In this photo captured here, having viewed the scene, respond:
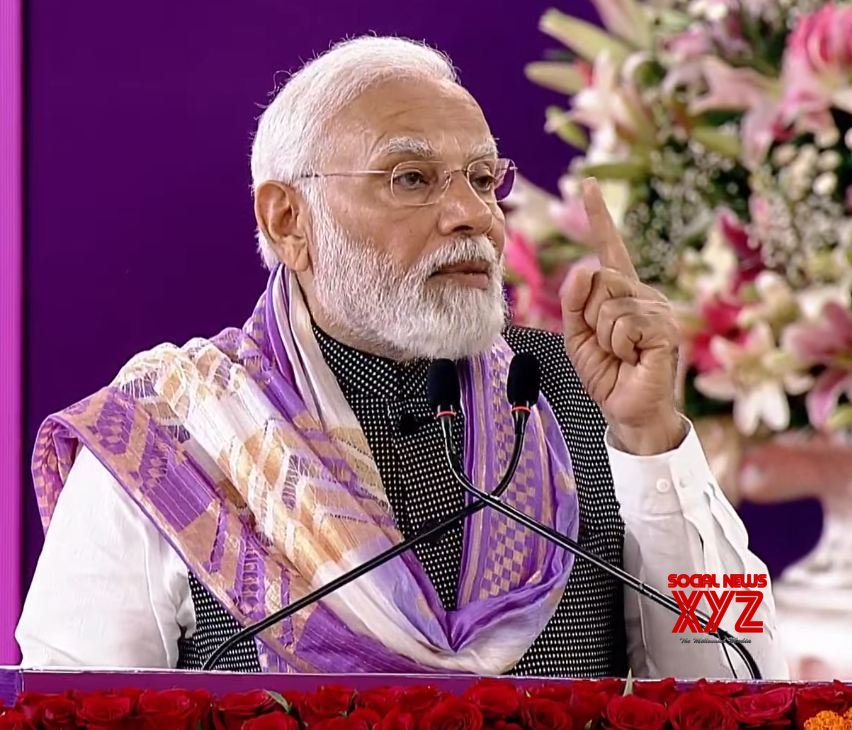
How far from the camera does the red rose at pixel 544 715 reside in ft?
4.01

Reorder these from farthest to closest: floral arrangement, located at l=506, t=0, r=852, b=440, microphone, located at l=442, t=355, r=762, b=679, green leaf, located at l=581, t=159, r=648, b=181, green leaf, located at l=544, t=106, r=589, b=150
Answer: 1. green leaf, located at l=544, t=106, r=589, b=150
2. green leaf, located at l=581, t=159, r=648, b=181
3. floral arrangement, located at l=506, t=0, r=852, b=440
4. microphone, located at l=442, t=355, r=762, b=679

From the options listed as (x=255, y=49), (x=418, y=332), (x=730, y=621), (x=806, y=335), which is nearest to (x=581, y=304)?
(x=418, y=332)

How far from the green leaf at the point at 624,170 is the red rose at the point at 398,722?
1.49 metres

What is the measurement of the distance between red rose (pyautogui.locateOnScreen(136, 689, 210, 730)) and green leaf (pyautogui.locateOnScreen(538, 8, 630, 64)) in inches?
65.1

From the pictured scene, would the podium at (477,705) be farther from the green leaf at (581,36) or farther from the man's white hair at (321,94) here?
the green leaf at (581,36)

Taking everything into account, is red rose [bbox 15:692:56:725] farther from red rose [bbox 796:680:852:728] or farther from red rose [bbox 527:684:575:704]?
red rose [bbox 796:680:852:728]

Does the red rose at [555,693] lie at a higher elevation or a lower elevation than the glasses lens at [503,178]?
lower

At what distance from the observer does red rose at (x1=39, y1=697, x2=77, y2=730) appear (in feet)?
4.09

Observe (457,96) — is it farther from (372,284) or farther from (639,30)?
(639,30)

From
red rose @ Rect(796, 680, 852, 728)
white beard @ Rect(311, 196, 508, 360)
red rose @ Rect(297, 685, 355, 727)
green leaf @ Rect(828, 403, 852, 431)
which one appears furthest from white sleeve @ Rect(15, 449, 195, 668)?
green leaf @ Rect(828, 403, 852, 431)

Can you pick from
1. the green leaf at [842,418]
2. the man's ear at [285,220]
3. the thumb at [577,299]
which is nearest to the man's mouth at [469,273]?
the thumb at [577,299]

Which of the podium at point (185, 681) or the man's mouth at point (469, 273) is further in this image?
the man's mouth at point (469, 273)

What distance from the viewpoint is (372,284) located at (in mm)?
2072

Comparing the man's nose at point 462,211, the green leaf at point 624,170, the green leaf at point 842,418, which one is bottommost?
the green leaf at point 842,418
